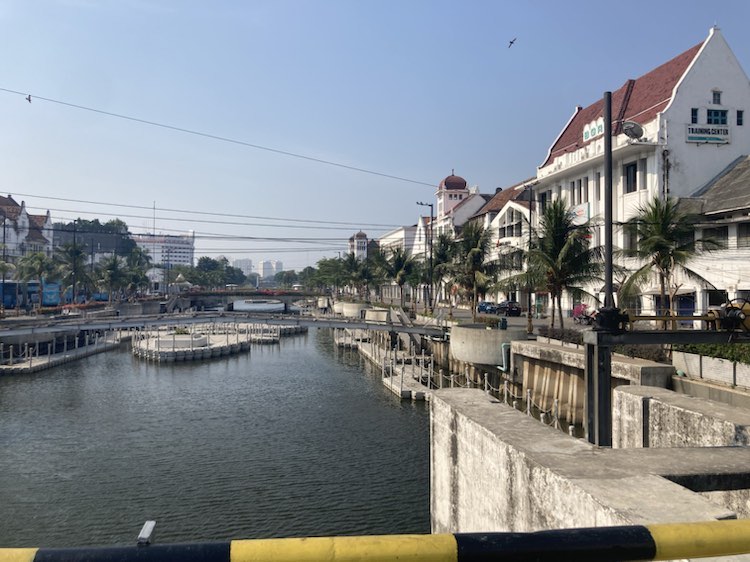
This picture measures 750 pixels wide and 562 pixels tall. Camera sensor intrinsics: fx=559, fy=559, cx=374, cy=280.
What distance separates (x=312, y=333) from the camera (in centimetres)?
11181

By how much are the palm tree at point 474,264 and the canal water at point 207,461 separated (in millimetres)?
13121

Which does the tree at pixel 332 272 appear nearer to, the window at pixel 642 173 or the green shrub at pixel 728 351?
the window at pixel 642 173

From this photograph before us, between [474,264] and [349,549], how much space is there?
51.3 metres

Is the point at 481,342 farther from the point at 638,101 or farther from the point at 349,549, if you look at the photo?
the point at 349,549

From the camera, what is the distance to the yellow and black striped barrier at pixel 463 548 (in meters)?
2.46

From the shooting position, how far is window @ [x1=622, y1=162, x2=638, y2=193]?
4894 centimetres

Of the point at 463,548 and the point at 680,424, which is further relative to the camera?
the point at 680,424

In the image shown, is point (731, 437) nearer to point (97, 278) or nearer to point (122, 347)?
point (122, 347)

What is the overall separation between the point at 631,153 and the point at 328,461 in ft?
124

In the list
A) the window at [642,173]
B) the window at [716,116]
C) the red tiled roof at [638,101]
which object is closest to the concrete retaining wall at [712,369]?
the window at [642,173]

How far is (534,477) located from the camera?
10.7 m

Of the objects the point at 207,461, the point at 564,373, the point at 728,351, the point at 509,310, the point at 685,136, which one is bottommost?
the point at 207,461

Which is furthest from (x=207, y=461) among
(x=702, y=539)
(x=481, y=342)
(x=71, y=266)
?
(x=71, y=266)

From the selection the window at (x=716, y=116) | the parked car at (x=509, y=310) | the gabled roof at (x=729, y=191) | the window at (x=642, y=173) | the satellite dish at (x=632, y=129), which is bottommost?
the parked car at (x=509, y=310)
